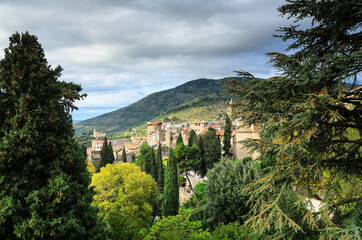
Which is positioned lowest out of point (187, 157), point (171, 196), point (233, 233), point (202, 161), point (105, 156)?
point (171, 196)

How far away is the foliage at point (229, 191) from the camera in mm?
12969

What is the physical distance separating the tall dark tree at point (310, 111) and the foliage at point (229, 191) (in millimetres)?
7365

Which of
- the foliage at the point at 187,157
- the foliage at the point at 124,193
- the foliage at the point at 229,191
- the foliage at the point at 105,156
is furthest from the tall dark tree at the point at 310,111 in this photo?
the foliage at the point at 105,156

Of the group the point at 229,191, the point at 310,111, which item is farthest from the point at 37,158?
the point at 229,191

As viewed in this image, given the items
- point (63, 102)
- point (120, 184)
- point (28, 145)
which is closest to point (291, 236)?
point (28, 145)

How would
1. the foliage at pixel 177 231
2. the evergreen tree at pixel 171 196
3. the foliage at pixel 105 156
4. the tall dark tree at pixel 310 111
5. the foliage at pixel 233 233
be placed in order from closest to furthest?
the tall dark tree at pixel 310 111 < the foliage at pixel 177 231 < the foliage at pixel 233 233 < the evergreen tree at pixel 171 196 < the foliage at pixel 105 156

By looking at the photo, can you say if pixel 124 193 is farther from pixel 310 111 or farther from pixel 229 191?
pixel 310 111

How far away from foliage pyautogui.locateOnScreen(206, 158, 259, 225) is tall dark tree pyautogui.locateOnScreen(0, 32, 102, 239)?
839 centimetres

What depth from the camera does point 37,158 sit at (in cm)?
623

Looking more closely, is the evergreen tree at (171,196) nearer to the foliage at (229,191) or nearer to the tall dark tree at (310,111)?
the foliage at (229,191)

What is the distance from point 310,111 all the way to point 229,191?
991cm

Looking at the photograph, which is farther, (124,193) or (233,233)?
(124,193)

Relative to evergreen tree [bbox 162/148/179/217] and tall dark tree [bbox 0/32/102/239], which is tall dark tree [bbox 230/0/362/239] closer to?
tall dark tree [bbox 0/32/102/239]

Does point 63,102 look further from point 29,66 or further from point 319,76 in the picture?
point 319,76
